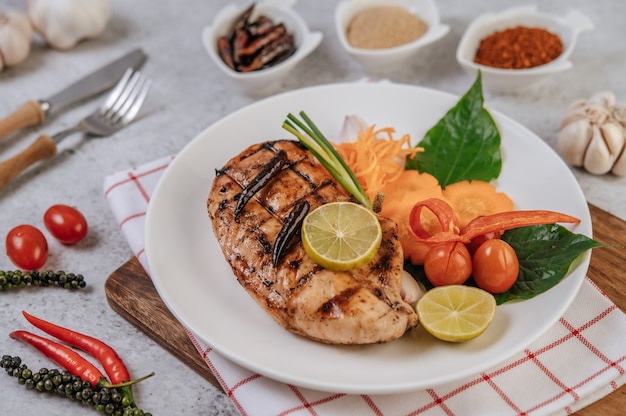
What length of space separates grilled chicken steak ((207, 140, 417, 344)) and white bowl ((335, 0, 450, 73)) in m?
1.75

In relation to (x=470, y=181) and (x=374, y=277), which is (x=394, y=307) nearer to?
(x=374, y=277)

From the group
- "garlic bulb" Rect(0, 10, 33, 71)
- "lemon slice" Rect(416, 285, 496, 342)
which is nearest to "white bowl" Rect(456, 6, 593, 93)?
"lemon slice" Rect(416, 285, 496, 342)

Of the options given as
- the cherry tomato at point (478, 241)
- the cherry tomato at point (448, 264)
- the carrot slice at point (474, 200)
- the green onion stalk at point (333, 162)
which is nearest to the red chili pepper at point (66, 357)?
the green onion stalk at point (333, 162)

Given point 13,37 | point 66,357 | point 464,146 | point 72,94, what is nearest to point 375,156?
point 464,146

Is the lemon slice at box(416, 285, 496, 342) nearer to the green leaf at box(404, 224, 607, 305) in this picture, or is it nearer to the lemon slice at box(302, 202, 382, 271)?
the green leaf at box(404, 224, 607, 305)

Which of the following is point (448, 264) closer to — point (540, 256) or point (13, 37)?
point (540, 256)

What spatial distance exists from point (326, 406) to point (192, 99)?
3316 mm

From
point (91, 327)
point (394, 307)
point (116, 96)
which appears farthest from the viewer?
point (116, 96)

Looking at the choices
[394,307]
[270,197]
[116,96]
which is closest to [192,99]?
[116,96]

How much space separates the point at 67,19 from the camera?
20.2ft

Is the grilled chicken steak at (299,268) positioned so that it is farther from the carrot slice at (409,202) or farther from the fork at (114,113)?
the fork at (114,113)

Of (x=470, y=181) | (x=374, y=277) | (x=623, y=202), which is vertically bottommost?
(x=623, y=202)

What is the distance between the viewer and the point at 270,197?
393cm

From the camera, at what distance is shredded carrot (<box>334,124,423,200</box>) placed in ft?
13.9
